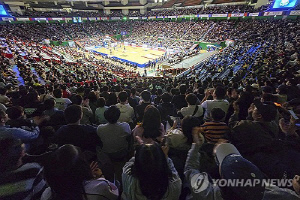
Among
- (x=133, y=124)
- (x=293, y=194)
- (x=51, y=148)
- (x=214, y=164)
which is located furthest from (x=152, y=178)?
(x=133, y=124)

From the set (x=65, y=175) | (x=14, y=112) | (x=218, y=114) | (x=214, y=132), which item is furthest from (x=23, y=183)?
(x=218, y=114)

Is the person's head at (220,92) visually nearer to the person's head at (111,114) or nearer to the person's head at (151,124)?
the person's head at (151,124)

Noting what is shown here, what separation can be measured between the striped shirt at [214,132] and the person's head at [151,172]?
A: 1150 mm

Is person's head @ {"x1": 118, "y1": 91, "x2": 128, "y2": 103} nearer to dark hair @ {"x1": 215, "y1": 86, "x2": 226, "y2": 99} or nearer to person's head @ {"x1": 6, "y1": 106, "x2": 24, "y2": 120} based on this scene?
person's head @ {"x1": 6, "y1": 106, "x2": 24, "y2": 120}

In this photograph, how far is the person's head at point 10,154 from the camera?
6.66ft

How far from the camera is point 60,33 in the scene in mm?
49875

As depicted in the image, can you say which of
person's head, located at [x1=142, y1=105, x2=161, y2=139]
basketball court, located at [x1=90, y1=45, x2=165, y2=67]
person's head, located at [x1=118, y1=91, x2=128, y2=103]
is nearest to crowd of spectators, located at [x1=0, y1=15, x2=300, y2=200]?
person's head, located at [x1=142, y1=105, x2=161, y2=139]

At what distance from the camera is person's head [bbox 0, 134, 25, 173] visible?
203cm

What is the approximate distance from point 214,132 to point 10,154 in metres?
2.94

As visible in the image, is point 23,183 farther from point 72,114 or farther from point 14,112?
point 14,112

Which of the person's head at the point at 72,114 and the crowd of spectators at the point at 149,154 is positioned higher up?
the person's head at the point at 72,114

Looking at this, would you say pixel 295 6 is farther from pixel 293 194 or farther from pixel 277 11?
pixel 293 194

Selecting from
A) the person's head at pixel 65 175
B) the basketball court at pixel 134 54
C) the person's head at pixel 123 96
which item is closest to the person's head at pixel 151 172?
the person's head at pixel 65 175

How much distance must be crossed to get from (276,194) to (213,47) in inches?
1560
